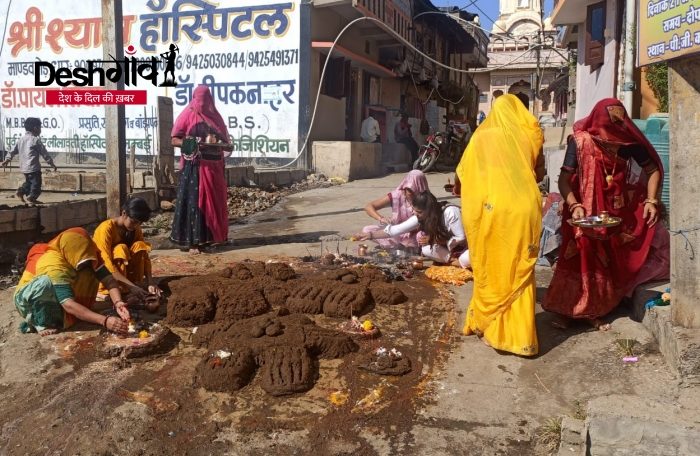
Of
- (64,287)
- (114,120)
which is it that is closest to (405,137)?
(114,120)

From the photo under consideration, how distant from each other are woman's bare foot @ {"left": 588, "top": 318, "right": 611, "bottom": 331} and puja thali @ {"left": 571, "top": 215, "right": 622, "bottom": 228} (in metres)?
0.69

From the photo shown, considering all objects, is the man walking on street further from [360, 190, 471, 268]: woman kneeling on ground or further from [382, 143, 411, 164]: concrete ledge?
[382, 143, 411, 164]: concrete ledge

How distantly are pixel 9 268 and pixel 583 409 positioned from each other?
20.0 feet

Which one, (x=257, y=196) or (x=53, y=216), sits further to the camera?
(x=257, y=196)

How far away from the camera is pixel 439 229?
5.75m

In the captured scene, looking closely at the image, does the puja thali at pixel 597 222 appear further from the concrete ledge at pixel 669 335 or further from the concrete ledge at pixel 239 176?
the concrete ledge at pixel 239 176

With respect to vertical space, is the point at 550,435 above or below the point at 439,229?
below

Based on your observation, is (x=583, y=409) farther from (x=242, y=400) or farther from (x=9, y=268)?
(x=9, y=268)

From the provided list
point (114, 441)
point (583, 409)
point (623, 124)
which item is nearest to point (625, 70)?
point (623, 124)

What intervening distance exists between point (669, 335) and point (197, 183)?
4753mm

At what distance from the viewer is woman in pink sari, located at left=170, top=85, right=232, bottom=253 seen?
6.48m

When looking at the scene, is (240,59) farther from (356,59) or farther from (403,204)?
(403,204)

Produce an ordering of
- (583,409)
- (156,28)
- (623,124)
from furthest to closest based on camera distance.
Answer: (156,28) → (623,124) → (583,409)

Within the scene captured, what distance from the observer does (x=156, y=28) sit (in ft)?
49.0
